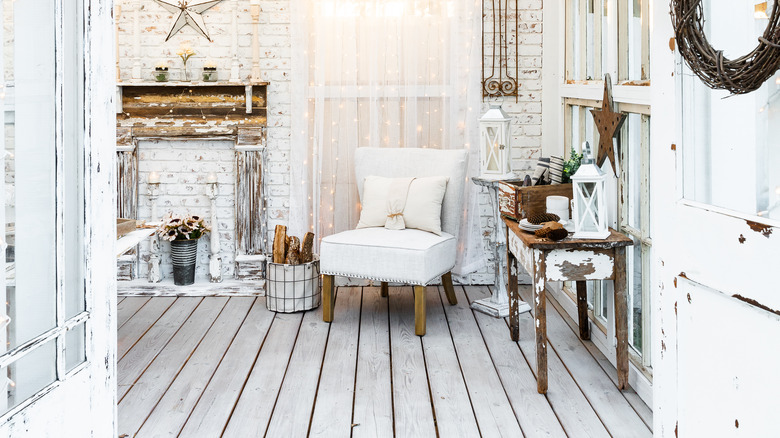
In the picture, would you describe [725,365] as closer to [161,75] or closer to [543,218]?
[543,218]

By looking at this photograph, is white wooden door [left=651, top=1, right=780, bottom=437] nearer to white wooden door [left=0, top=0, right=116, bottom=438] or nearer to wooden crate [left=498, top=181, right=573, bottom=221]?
white wooden door [left=0, top=0, right=116, bottom=438]

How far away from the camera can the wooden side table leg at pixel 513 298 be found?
3.69 m

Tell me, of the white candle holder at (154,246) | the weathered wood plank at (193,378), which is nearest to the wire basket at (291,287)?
the weathered wood plank at (193,378)

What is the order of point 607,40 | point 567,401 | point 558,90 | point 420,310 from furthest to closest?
point 558,90
point 420,310
point 607,40
point 567,401

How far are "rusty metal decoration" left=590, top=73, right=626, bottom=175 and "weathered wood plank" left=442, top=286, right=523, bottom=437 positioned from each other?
42.2 inches

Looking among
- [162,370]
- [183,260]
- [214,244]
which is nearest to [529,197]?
[162,370]

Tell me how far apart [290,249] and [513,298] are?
1369 mm

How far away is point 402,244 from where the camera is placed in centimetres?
387

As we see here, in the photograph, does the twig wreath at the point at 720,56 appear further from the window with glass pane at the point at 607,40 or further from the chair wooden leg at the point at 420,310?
the chair wooden leg at the point at 420,310

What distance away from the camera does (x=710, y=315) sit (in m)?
1.58

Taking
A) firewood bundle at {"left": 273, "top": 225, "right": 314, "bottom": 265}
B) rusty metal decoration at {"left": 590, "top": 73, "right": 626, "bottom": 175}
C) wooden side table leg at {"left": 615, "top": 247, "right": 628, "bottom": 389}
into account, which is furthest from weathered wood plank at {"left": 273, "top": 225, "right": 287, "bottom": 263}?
wooden side table leg at {"left": 615, "top": 247, "right": 628, "bottom": 389}

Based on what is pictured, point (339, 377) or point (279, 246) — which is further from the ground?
point (279, 246)

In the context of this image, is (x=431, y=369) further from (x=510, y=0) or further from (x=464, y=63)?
(x=510, y=0)

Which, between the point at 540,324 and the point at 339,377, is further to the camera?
the point at 339,377
